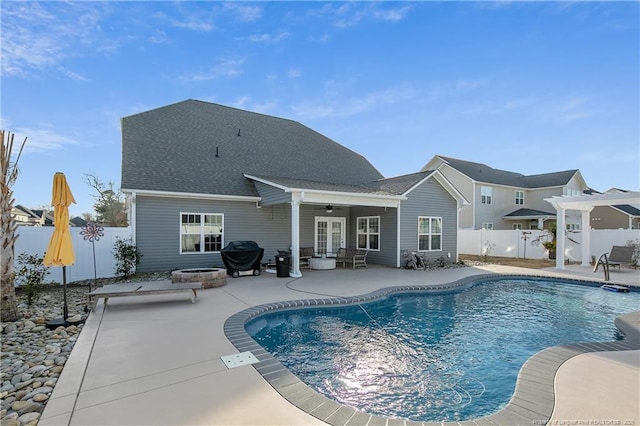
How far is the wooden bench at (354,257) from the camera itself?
13562mm

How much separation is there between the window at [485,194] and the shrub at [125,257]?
81.4 feet

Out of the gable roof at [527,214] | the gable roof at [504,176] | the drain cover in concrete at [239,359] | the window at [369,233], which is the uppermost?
the gable roof at [504,176]

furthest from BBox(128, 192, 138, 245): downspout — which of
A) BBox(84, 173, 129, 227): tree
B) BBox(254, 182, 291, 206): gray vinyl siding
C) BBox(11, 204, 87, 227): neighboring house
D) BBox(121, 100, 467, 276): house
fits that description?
BBox(84, 173, 129, 227): tree

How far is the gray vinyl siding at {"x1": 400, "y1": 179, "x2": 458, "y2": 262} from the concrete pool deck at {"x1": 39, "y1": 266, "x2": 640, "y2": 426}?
8.37 m

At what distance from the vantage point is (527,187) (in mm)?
28766

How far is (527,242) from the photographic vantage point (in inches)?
735

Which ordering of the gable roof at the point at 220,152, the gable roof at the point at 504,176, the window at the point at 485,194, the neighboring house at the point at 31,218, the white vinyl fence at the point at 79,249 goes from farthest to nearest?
the gable roof at the point at 504,176, the window at the point at 485,194, the neighboring house at the point at 31,218, the gable roof at the point at 220,152, the white vinyl fence at the point at 79,249

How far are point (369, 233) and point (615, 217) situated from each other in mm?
27583

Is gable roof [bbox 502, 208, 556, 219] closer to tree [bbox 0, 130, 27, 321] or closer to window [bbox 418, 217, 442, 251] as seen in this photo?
window [bbox 418, 217, 442, 251]

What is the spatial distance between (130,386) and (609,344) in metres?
6.70

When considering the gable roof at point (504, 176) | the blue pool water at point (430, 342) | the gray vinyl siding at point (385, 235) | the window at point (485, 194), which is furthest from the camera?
the gable roof at point (504, 176)

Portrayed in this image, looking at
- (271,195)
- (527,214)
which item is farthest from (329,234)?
(527,214)

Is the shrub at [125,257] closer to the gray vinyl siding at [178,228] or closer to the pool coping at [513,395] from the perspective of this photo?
the gray vinyl siding at [178,228]

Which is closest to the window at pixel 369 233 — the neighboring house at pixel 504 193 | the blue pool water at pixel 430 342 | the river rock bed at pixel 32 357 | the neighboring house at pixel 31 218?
the blue pool water at pixel 430 342
